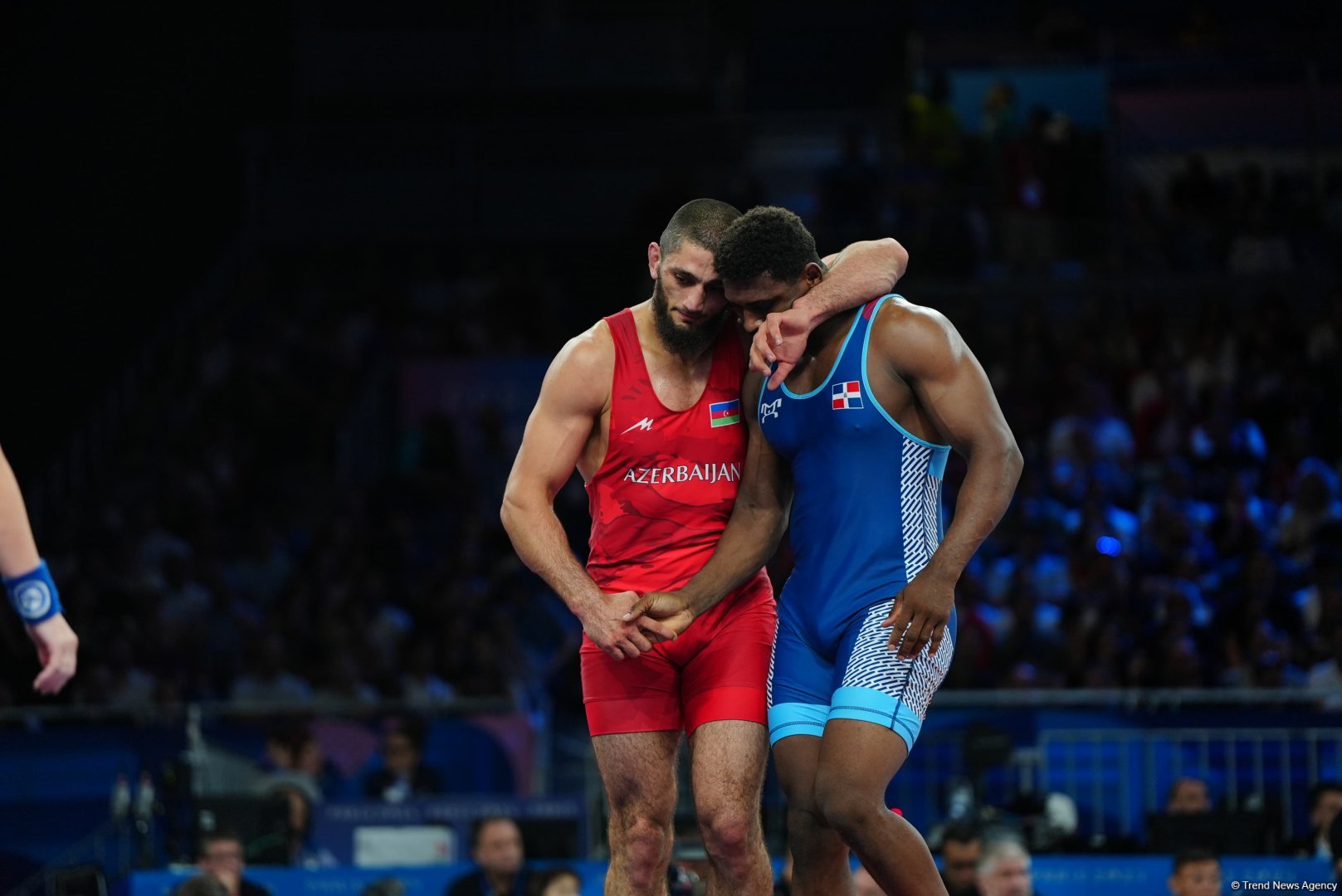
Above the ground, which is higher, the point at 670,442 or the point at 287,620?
the point at 670,442

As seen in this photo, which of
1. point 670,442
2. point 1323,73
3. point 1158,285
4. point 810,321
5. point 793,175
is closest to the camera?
point 810,321

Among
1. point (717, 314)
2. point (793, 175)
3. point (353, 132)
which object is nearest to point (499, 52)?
point (353, 132)

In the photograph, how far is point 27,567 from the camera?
4395 mm

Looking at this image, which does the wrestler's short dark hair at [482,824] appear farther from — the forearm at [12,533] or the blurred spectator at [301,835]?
the forearm at [12,533]

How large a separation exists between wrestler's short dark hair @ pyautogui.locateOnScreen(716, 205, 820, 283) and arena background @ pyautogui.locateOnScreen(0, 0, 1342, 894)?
11.2ft

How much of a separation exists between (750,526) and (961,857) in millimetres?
3606

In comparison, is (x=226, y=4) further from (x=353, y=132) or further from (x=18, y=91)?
(x=18, y=91)

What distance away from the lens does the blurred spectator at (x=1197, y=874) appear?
8.33m

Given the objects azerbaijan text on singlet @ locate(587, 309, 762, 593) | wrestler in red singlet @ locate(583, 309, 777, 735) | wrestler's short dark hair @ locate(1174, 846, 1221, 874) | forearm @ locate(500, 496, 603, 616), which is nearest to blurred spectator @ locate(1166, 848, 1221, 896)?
wrestler's short dark hair @ locate(1174, 846, 1221, 874)

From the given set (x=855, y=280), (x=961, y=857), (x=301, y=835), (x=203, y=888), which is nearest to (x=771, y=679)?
(x=855, y=280)

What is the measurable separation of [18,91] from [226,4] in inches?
192

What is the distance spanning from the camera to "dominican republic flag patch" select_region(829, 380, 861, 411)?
5.65 metres

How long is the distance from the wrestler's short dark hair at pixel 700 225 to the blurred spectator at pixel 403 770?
6.36 metres

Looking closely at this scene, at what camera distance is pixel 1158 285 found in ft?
57.7
